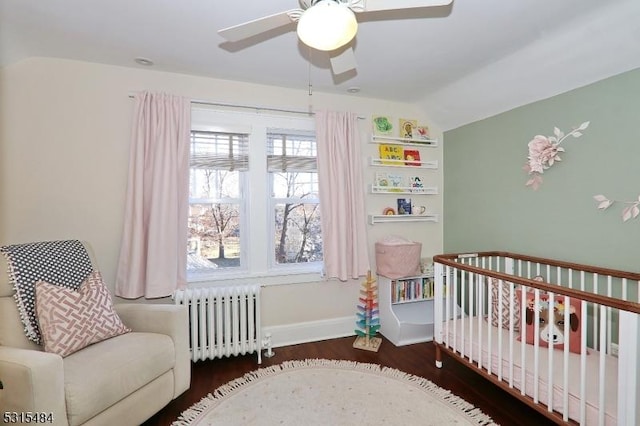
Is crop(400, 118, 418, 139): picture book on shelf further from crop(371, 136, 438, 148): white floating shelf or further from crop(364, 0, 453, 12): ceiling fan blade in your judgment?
crop(364, 0, 453, 12): ceiling fan blade

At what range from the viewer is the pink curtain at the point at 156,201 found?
90.3 inches

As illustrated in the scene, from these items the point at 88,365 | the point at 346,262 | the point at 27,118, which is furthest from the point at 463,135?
the point at 27,118

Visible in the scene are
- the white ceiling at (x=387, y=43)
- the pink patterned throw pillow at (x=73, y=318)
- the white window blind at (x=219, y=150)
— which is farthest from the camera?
the white window blind at (x=219, y=150)

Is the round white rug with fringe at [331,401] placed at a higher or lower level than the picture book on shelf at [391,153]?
lower

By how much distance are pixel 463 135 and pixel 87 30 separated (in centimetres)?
315

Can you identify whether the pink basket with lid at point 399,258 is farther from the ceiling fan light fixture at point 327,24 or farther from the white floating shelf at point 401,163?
the ceiling fan light fixture at point 327,24

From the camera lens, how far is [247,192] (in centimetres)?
274

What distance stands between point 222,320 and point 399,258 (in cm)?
163

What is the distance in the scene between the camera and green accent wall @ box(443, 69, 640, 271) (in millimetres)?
1905

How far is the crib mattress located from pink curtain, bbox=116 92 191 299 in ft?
7.19

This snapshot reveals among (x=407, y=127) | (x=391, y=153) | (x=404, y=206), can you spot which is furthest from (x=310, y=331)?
(x=407, y=127)

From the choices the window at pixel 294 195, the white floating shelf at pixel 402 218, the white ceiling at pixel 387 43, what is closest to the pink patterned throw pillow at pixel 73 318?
the window at pixel 294 195

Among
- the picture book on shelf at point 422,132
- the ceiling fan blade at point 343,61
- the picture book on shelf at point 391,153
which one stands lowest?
the picture book on shelf at point 391,153

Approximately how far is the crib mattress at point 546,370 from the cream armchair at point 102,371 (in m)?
1.86
